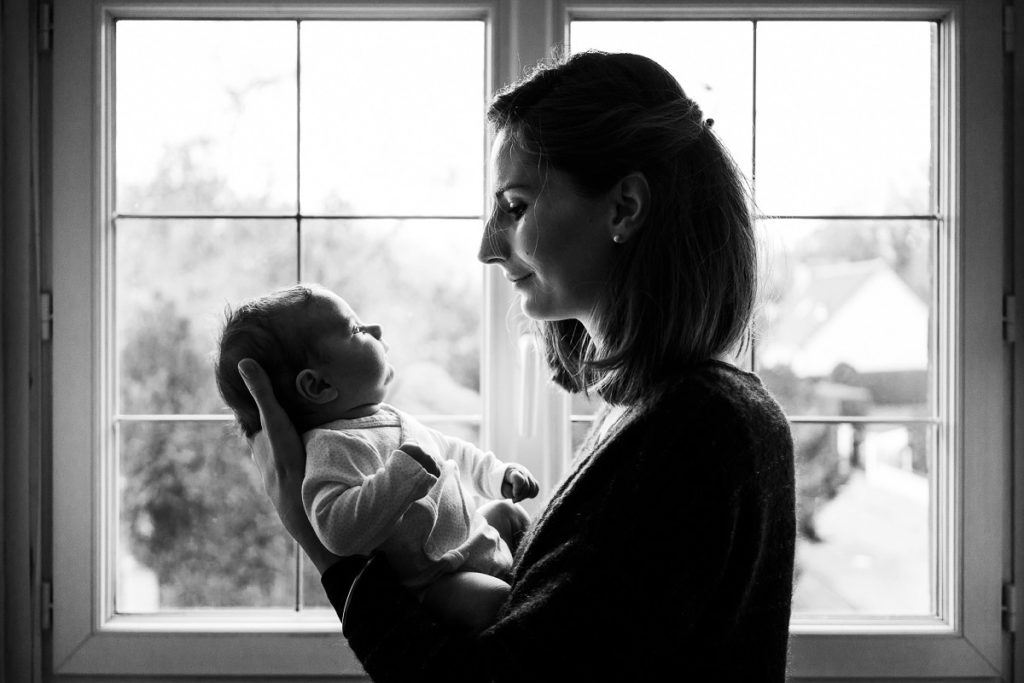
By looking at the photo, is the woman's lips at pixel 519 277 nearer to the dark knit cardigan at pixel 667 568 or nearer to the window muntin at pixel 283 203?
the dark knit cardigan at pixel 667 568

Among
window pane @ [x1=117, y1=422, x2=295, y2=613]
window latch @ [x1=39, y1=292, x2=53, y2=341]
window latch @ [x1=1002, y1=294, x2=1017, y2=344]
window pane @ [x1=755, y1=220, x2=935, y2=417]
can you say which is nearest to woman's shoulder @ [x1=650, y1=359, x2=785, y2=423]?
window pane @ [x1=755, y1=220, x2=935, y2=417]

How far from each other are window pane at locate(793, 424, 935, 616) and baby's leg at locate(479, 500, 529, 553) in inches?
27.9

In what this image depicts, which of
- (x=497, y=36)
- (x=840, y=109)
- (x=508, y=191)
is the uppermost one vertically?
(x=497, y=36)

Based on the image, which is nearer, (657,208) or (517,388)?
(657,208)

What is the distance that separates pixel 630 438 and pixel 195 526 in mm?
1183

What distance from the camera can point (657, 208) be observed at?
93 centimetres

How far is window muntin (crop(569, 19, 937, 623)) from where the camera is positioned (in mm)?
1625

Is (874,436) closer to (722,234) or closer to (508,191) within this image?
(722,234)

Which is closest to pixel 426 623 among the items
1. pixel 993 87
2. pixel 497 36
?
pixel 497 36

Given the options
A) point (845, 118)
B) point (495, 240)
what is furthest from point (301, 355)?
point (845, 118)

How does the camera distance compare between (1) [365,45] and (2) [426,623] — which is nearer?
(2) [426,623]

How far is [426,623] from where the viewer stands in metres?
0.92

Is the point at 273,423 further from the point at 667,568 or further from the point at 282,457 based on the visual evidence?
the point at 667,568

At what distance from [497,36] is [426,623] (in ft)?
3.73
